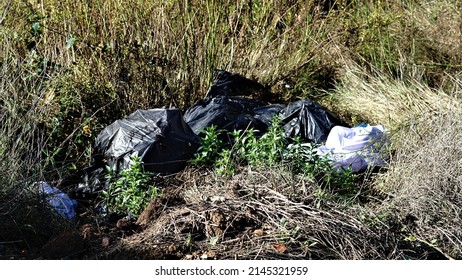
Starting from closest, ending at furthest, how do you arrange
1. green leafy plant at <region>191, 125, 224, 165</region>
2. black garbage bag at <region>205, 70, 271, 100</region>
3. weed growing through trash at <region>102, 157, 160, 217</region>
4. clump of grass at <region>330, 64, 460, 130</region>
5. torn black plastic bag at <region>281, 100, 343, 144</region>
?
1. weed growing through trash at <region>102, 157, 160, 217</region>
2. green leafy plant at <region>191, 125, 224, 165</region>
3. torn black plastic bag at <region>281, 100, 343, 144</region>
4. clump of grass at <region>330, 64, 460, 130</region>
5. black garbage bag at <region>205, 70, 271, 100</region>

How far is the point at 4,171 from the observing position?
4.18 m

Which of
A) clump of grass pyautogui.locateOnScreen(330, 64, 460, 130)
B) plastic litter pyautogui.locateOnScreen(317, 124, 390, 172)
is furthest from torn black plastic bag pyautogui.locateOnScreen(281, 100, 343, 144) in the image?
clump of grass pyautogui.locateOnScreen(330, 64, 460, 130)

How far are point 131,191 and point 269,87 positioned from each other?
236cm

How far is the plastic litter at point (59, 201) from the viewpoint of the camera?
435 cm

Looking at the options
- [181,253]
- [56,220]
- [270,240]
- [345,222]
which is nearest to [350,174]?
[345,222]

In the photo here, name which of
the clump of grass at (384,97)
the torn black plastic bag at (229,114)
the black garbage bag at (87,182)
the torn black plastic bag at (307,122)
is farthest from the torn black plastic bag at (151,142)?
the clump of grass at (384,97)

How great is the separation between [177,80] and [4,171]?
2.23m

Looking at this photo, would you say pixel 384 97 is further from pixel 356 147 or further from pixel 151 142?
pixel 151 142

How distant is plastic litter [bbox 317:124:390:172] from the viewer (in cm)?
521

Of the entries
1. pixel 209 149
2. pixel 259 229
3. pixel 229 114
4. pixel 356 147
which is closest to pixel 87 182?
pixel 209 149

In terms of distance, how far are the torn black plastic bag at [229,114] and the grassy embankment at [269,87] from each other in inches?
16.1

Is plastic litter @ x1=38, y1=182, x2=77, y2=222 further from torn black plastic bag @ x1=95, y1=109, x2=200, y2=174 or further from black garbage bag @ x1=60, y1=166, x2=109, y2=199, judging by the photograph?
torn black plastic bag @ x1=95, y1=109, x2=200, y2=174

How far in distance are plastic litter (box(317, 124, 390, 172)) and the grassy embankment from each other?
0.36 ft

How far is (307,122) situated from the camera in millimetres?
5754
